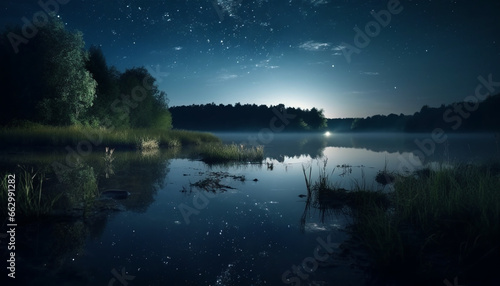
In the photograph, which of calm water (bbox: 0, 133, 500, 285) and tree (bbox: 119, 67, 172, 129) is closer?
calm water (bbox: 0, 133, 500, 285)

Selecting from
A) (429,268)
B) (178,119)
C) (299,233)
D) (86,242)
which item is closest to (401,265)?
(429,268)

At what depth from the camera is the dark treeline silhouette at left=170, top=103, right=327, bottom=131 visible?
154m

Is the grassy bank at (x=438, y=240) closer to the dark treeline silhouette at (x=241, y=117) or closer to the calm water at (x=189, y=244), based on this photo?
the calm water at (x=189, y=244)

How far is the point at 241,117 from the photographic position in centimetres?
15900

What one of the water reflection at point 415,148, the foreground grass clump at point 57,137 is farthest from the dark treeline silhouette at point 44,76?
the water reflection at point 415,148

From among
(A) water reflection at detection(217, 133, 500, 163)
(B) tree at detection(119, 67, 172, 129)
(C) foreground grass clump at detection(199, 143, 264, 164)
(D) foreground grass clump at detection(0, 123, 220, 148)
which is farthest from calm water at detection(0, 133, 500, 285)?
(B) tree at detection(119, 67, 172, 129)

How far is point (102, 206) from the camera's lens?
24.9ft

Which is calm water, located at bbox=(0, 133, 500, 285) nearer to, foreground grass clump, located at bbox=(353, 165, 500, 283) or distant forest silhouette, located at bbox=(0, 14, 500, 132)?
foreground grass clump, located at bbox=(353, 165, 500, 283)

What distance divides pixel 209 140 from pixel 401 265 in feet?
118

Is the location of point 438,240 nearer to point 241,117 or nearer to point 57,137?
point 57,137

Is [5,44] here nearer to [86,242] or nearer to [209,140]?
[209,140]

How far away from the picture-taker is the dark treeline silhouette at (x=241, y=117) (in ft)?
505

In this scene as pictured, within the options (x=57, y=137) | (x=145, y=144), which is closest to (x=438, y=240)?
(x=145, y=144)

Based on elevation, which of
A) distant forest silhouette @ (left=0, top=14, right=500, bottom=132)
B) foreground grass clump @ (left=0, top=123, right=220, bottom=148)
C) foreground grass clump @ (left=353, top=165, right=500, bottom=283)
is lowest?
foreground grass clump @ (left=353, top=165, right=500, bottom=283)
